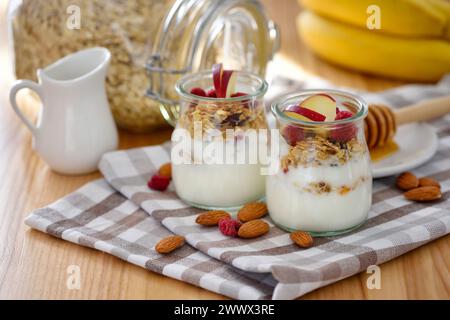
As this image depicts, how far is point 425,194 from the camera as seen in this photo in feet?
3.55

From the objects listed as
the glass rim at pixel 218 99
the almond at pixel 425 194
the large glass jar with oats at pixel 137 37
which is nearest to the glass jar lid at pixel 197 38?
the large glass jar with oats at pixel 137 37

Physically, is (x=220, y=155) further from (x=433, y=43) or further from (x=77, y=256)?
(x=433, y=43)

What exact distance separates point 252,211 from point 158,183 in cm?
17

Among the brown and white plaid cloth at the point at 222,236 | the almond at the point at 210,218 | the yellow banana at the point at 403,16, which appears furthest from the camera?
the yellow banana at the point at 403,16

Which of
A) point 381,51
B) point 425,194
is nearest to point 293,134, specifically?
point 425,194

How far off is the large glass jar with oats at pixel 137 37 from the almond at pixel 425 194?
1.36 ft

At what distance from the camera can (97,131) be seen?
1212 millimetres

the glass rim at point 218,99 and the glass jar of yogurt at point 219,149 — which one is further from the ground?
the glass rim at point 218,99

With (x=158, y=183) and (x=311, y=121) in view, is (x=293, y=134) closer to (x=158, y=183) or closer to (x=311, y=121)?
(x=311, y=121)

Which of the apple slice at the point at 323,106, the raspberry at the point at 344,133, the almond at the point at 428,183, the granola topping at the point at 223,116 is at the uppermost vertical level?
the apple slice at the point at 323,106

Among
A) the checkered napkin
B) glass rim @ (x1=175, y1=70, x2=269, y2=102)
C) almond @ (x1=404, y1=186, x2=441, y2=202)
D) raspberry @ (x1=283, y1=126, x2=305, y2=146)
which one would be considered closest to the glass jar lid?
glass rim @ (x1=175, y1=70, x2=269, y2=102)

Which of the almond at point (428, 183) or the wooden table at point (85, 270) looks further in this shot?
the almond at point (428, 183)

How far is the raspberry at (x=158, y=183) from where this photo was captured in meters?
1.15

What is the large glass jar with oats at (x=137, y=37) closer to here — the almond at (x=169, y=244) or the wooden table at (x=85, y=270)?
the wooden table at (x=85, y=270)
